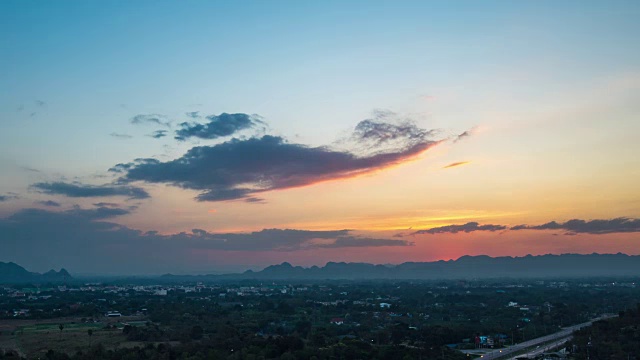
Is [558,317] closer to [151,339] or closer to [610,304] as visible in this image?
[610,304]

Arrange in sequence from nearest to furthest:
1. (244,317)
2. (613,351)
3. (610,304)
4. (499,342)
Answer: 1. (613,351)
2. (499,342)
3. (244,317)
4. (610,304)

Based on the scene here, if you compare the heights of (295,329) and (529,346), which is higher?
(295,329)

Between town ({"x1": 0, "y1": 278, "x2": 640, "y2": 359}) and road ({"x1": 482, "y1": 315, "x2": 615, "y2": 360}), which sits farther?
road ({"x1": 482, "y1": 315, "x2": 615, "y2": 360})

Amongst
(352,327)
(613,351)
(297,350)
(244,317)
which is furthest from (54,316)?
(613,351)

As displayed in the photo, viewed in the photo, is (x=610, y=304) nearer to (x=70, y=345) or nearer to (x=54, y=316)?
(x=70, y=345)

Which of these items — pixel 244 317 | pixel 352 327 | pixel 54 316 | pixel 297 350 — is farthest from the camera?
pixel 54 316

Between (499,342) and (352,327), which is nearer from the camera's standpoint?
(499,342)

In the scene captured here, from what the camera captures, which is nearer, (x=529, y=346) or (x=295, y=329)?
(x=529, y=346)

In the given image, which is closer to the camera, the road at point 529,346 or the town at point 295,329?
the town at point 295,329

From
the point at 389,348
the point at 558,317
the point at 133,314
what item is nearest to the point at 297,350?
the point at 389,348
